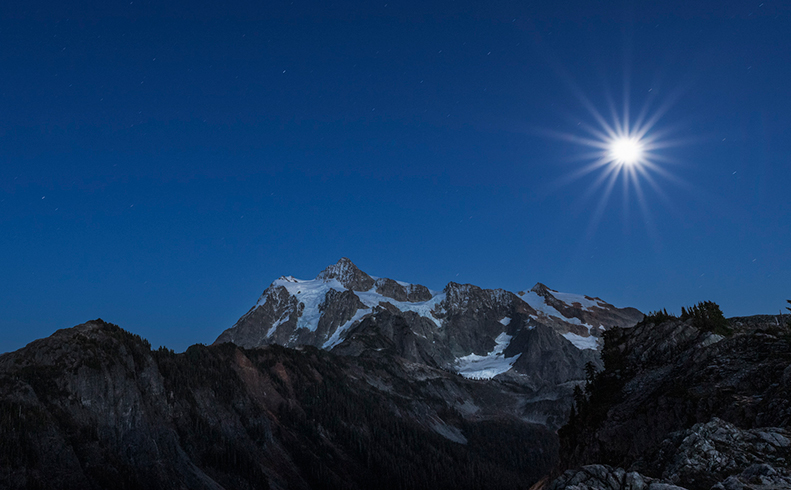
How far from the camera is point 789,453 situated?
18656 mm

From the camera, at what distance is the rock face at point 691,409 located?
19234mm

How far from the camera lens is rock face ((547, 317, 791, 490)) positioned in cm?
1923

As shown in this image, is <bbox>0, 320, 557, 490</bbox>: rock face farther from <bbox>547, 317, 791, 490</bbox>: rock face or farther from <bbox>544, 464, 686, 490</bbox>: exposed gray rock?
<bbox>544, 464, 686, 490</bbox>: exposed gray rock

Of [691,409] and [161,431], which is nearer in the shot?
[691,409]

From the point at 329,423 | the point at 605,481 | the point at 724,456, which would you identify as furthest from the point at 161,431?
the point at 724,456

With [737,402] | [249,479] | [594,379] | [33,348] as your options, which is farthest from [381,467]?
[737,402]

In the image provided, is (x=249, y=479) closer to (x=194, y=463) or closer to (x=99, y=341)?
(x=194, y=463)

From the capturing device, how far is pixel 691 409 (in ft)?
107

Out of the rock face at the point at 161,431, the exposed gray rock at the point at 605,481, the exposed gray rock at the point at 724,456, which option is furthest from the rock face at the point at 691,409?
the rock face at the point at 161,431

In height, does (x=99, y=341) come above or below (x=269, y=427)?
above

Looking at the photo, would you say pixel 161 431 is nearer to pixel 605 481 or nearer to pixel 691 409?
pixel 691 409

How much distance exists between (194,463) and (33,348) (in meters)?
47.9

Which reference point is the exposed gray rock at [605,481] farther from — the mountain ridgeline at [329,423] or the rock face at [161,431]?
the rock face at [161,431]

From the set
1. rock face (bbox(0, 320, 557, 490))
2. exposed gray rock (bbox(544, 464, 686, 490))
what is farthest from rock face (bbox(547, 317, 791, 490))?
rock face (bbox(0, 320, 557, 490))
